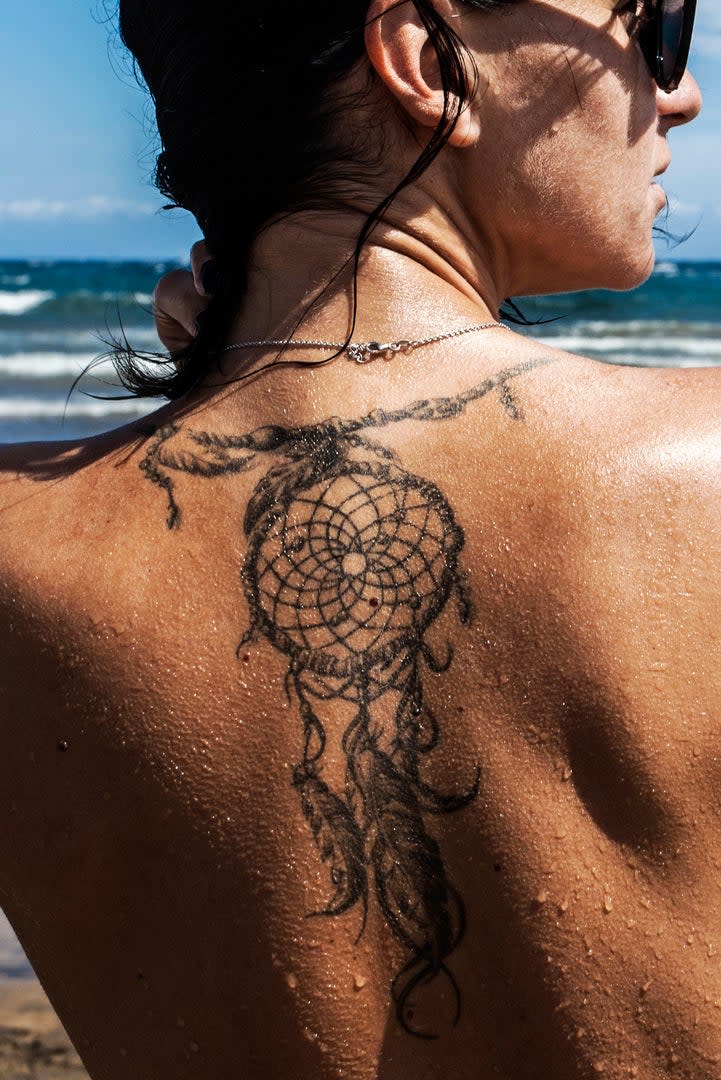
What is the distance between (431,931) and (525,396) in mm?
560

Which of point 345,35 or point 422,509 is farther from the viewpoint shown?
point 345,35

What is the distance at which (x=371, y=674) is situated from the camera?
1.27 m

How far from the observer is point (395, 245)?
1.46 metres

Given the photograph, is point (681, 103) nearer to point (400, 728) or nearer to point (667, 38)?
point (667, 38)

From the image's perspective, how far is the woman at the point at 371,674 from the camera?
123 centimetres

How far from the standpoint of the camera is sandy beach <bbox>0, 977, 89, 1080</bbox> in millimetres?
2955

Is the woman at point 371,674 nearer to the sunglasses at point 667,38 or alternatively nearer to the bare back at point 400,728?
the bare back at point 400,728

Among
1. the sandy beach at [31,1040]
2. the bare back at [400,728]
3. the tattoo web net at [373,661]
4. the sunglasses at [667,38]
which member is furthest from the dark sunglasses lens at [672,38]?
the sandy beach at [31,1040]

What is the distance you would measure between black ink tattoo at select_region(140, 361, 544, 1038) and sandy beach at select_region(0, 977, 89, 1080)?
2.00m

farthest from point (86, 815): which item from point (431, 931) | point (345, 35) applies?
point (345, 35)

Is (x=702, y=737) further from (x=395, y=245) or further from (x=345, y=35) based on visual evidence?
(x=345, y=35)

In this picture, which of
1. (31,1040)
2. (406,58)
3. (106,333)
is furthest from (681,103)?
(106,333)

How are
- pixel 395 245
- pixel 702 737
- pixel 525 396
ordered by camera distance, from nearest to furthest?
1. pixel 702 737
2. pixel 525 396
3. pixel 395 245

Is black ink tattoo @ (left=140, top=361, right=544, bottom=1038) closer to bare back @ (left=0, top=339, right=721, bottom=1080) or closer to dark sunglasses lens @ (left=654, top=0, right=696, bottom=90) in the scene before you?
bare back @ (left=0, top=339, right=721, bottom=1080)
